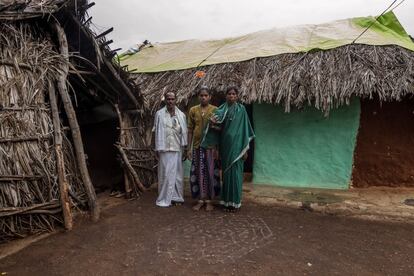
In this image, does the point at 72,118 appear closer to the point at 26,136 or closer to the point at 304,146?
the point at 26,136

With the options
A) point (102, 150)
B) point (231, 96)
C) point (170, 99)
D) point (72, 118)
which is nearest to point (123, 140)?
point (170, 99)

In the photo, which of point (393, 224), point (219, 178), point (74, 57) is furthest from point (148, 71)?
point (393, 224)

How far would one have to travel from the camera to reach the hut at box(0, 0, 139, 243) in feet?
12.9

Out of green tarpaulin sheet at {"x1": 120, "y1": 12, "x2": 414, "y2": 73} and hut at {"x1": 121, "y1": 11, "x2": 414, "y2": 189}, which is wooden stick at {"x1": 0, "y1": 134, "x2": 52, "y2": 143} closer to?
green tarpaulin sheet at {"x1": 120, "y1": 12, "x2": 414, "y2": 73}

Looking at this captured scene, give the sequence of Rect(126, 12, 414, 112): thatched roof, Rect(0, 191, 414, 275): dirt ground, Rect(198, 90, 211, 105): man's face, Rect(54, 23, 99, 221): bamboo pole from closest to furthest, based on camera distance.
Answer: Rect(0, 191, 414, 275): dirt ground < Rect(54, 23, 99, 221): bamboo pole < Rect(198, 90, 211, 105): man's face < Rect(126, 12, 414, 112): thatched roof

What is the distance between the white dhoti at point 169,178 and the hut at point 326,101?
4.94ft

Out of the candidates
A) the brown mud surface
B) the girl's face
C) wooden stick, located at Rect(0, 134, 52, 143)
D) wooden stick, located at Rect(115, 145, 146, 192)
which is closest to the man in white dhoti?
wooden stick, located at Rect(115, 145, 146, 192)

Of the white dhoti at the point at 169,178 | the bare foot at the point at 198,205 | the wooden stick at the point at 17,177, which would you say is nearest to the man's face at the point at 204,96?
the white dhoti at the point at 169,178

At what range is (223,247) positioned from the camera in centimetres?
370

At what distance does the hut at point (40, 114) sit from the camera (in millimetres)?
3924

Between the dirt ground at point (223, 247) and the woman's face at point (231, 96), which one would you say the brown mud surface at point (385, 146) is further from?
the woman's face at point (231, 96)

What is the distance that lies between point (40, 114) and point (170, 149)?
180 cm

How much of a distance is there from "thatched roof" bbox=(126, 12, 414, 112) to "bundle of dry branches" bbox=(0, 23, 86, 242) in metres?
2.40

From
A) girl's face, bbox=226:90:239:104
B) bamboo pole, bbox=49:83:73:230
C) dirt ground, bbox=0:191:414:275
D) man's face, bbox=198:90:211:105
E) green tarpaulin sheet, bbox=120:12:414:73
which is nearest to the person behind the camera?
dirt ground, bbox=0:191:414:275
